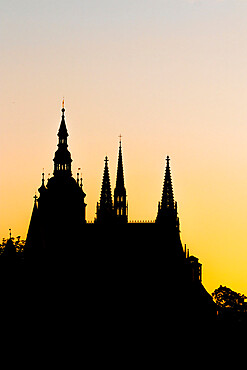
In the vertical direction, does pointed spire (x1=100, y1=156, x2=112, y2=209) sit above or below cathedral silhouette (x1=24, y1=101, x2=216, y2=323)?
above

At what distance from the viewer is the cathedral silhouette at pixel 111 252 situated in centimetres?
11806

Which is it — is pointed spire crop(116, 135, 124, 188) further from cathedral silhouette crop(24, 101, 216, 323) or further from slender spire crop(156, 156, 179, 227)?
cathedral silhouette crop(24, 101, 216, 323)

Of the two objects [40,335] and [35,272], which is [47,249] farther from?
[40,335]

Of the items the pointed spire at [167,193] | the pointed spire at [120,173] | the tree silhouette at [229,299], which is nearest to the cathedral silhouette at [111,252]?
the pointed spire at [167,193]

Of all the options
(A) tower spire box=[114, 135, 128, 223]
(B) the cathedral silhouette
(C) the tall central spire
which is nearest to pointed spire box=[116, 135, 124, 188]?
(A) tower spire box=[114, 135, 128, 223]

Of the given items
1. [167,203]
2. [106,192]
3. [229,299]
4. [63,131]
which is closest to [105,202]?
[106,192]

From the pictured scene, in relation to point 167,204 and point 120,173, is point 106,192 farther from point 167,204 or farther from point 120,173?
point 167,204

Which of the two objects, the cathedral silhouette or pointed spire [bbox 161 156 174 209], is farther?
pointed spire [bbox 161 156 174 209]

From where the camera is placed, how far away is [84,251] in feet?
407

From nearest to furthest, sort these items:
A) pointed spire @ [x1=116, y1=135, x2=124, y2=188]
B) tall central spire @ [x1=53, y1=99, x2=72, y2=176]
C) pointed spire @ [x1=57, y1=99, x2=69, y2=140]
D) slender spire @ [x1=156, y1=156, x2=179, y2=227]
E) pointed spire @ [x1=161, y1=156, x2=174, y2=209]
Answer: tall central spire @ [x1=53, y1=99, x2=72, y2=176] < pointed spire @ [x1=57, y1=99, x2=69, y2=140] < slender spire @ [x1=156, y1=156, x2=179, y2=227] < pointed spire @ [x1=161, y1=156, x2=174, y2=209] < pointed spire @ [x1=116, y1=135, x2=124, y2=188]

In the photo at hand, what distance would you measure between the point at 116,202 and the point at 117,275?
23.2 meters

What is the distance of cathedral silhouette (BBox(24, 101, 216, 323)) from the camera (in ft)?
387

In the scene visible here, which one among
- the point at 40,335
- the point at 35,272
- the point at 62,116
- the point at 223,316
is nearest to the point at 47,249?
the point at 35,272

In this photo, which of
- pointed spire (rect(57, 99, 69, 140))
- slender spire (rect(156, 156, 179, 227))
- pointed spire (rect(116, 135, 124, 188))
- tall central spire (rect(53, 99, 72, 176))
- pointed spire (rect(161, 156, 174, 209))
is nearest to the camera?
tall central spire (rect(53, 99, 72, 176))
